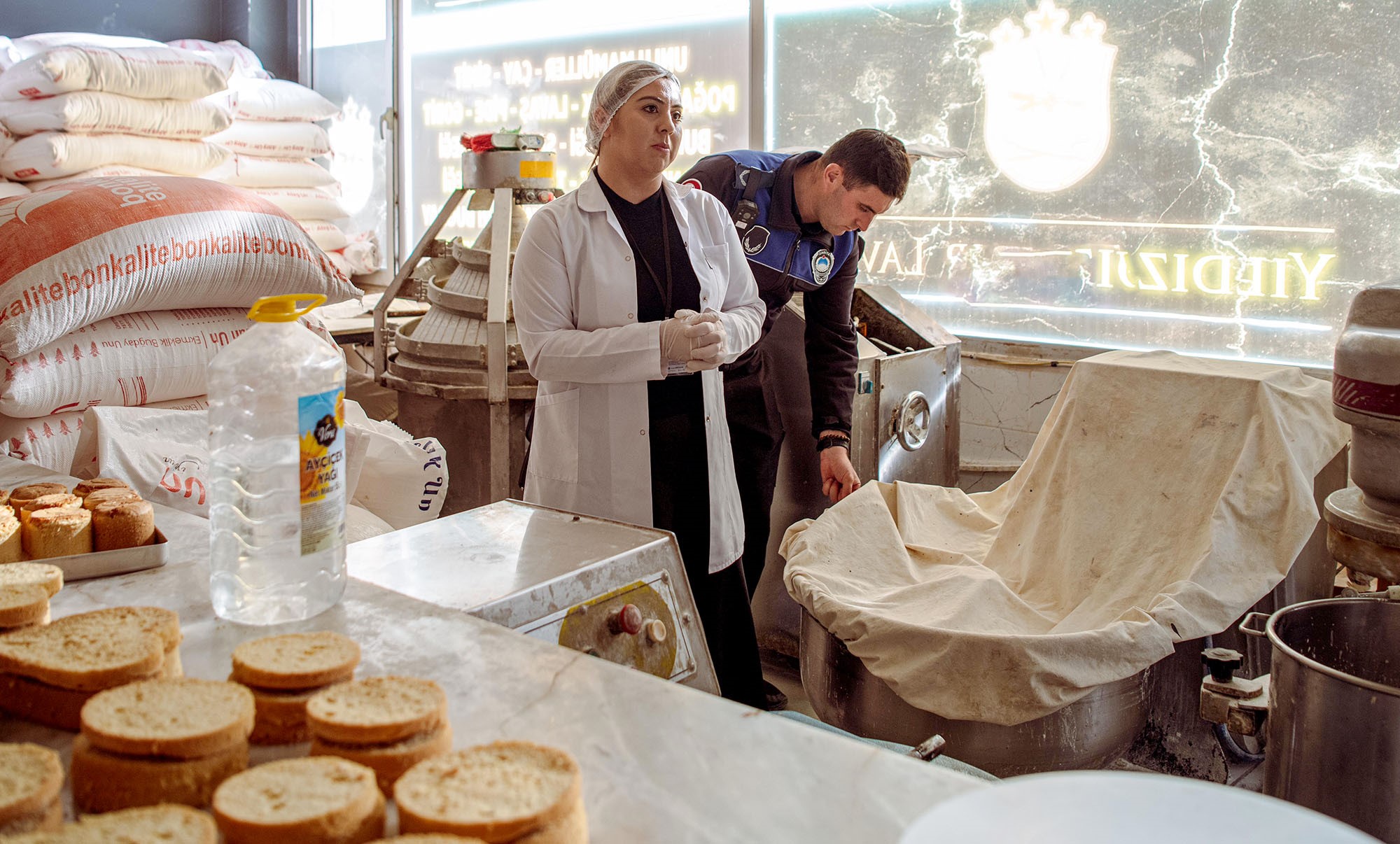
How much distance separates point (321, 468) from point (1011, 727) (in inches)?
53.4

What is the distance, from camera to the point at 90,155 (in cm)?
374

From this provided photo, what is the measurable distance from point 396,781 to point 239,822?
96 millimetres

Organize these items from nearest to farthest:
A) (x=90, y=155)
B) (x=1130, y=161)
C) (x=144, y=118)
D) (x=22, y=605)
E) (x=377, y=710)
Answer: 1. (x=377, y=710)
2. (x=22, y=605)
3. (x=1130, y=161)
4. (x=90, y=155)
5. (x=144, y=118)

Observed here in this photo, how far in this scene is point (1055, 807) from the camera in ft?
1.77

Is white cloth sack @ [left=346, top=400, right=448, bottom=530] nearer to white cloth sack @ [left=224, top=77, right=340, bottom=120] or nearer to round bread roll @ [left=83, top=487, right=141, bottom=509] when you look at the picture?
round bread roll @ [left=83, top=487, right=141, bottom=509]

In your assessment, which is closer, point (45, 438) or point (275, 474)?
point (275, 474)

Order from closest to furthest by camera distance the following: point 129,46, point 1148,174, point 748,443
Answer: point 748,443 < point 1148,174 < point 129,46

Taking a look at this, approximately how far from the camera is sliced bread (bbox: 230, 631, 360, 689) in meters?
0.71

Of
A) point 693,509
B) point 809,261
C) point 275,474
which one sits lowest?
point 693,509

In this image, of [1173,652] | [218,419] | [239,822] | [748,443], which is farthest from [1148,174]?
[239,822]

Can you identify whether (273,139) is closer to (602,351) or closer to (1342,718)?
(602,351)

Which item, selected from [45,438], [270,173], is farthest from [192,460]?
[270,173]

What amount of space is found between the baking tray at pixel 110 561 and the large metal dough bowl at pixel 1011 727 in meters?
1.27

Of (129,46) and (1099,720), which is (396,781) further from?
(129,46)
